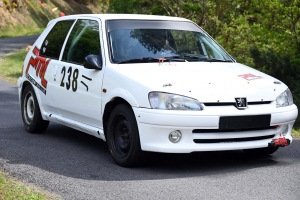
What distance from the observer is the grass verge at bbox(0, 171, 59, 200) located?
5.63 metres

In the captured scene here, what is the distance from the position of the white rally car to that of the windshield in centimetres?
1

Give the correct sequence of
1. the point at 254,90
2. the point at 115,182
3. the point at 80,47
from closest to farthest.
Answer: the point at 115,182, the point at 254,90, the point at 80,47

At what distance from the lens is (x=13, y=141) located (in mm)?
8719

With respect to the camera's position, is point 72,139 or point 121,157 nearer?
point 121,157

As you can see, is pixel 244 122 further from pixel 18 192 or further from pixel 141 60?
pixel 18 192

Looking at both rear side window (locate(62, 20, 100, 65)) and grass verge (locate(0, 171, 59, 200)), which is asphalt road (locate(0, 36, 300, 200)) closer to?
grass verge (locate(0, 171, 59, 200))

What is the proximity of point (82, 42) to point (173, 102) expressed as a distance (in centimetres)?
219

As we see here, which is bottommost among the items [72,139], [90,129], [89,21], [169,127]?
[72,139]

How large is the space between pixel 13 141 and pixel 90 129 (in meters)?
1.48

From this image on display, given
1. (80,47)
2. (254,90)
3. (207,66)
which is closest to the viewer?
(254,90)

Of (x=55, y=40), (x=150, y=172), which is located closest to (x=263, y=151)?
(x=150, y=172)

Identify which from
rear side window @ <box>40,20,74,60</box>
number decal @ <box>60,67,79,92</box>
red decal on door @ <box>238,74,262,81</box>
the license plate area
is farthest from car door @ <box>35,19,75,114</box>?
the license plate area

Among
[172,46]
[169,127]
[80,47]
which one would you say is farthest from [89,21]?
[169,127]

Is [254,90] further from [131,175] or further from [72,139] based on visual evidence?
[72,139]
